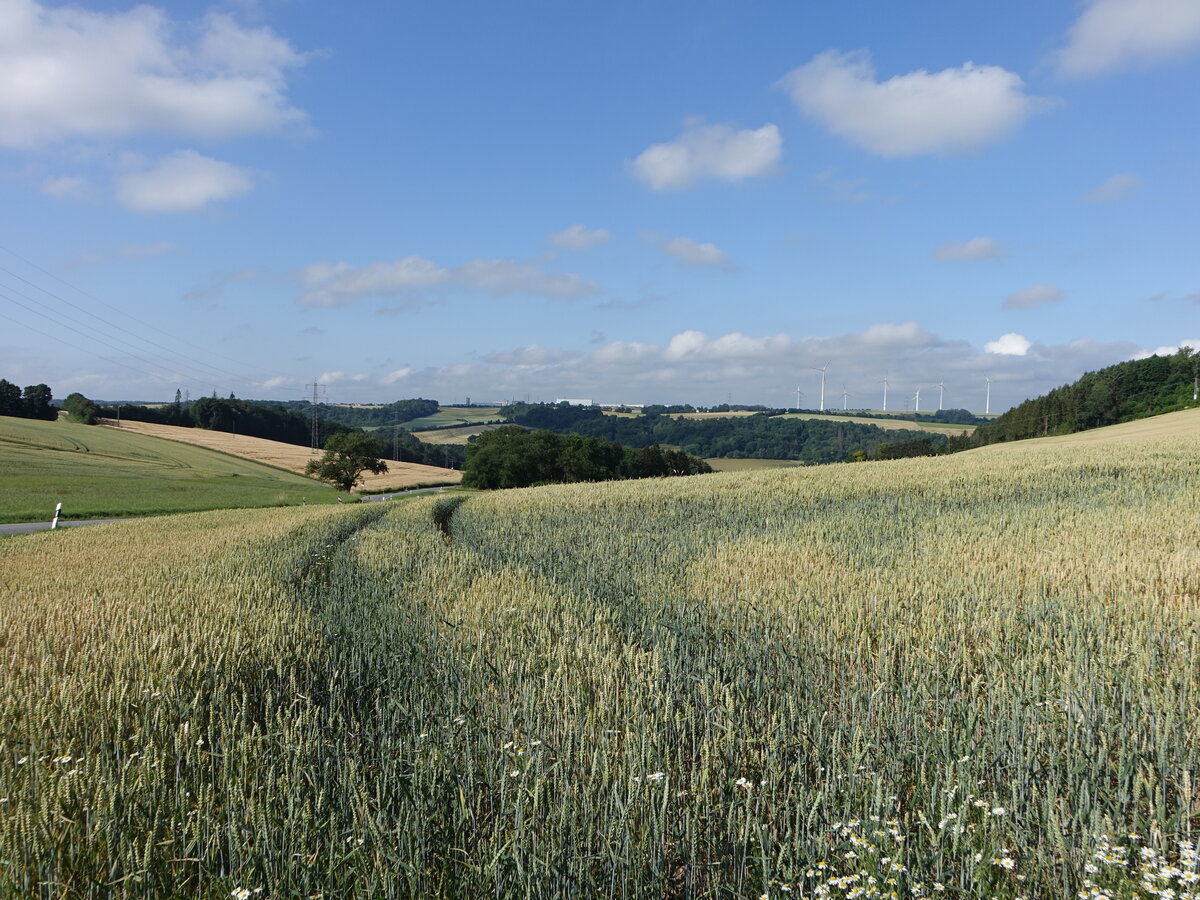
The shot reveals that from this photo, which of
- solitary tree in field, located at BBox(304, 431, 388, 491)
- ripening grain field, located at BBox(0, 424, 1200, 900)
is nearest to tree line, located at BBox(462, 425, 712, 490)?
solitary tree in field, located at BBox(304, 431, 388, 491)

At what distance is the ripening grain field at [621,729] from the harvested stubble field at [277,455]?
69218mm

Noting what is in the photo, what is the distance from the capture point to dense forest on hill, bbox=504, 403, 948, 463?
13475 centimetres

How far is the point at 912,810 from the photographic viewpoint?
10.8 feet

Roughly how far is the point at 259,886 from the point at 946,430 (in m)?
162

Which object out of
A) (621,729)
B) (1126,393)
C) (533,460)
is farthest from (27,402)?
(1126,393)

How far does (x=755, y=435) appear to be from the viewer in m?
146

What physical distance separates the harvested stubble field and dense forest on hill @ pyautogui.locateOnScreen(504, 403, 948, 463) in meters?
38.2

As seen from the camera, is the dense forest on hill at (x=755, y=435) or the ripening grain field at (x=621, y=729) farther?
the dense forest on hill at (x=755, y=435)

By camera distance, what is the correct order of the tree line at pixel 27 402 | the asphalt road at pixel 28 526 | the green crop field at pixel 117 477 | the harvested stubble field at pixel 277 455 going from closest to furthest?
1. the asphalt road at pixel 28 526
2. the green crop field at pixel 117 477
3. the harvested stubble field at pixel 277 455
4. the tree line at pixel 27 402

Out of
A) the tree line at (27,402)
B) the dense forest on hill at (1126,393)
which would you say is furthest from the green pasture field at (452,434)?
the dense forest on hill at (1126,393)

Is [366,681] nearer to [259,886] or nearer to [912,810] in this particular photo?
[259,886]

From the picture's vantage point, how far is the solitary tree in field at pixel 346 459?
70.7 m

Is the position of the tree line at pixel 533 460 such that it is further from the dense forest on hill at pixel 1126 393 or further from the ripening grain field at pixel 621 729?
the ripening grain field at pixel 621 729

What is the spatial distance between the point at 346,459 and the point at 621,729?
71383mm
